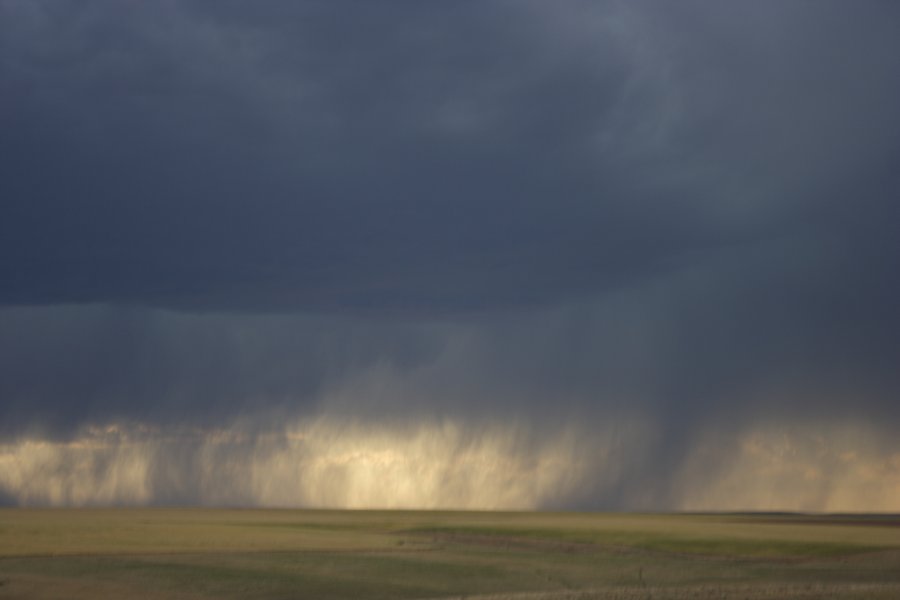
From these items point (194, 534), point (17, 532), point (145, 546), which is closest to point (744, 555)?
point (145, 546)

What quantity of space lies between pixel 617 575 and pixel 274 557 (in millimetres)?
22415

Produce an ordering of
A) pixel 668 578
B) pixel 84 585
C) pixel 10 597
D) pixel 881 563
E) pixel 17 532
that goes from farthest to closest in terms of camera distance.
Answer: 1. pixel 17 532
2. pixel 881 563
3. pixel 668 578
4. pixel 84 585
5. pixel 10 597

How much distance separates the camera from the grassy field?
46.3 m

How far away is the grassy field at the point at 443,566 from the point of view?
46.3 metres

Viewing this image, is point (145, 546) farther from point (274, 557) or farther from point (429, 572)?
point (429, 572)

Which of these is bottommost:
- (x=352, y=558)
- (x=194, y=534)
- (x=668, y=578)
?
(x=668, y=578)

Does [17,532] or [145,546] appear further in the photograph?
[17,532]

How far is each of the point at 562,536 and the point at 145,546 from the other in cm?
3982

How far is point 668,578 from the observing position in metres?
54.1

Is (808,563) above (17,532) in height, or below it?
below

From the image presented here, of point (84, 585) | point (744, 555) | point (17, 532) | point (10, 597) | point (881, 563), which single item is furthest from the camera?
point (17, 532)

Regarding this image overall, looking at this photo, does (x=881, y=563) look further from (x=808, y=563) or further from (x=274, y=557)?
(x=274, y=557)

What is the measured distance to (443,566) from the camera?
61.0 metres

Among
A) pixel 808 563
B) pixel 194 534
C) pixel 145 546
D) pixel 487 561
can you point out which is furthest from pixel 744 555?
pixel 194 534
